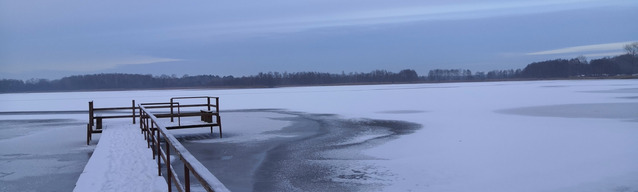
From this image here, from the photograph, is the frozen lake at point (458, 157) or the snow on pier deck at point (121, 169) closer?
the snow on pier deck at point (121, 169)

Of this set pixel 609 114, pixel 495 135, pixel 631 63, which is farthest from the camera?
pixel 631 63

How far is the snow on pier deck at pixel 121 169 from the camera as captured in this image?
573 centimetres

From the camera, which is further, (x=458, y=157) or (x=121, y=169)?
(x=458, y=157)

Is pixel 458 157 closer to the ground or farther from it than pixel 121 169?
closer to the ground

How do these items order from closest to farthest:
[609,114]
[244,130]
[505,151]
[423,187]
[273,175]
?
[423,187] → [273,175] → [505,151] → [244,130] → [609,114]

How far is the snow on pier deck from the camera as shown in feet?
18.8

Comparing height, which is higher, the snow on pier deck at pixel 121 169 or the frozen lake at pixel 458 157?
the snow on pier deck at pixel 121 169

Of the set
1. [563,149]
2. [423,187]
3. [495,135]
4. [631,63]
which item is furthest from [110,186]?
[631,63]

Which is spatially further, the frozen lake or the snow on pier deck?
the frozen lake

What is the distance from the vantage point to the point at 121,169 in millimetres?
6738

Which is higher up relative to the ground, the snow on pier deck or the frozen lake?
the snow on pier deck

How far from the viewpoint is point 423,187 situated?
22.6 feet

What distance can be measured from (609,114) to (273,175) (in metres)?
14.4

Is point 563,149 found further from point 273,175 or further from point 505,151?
point 273,175
